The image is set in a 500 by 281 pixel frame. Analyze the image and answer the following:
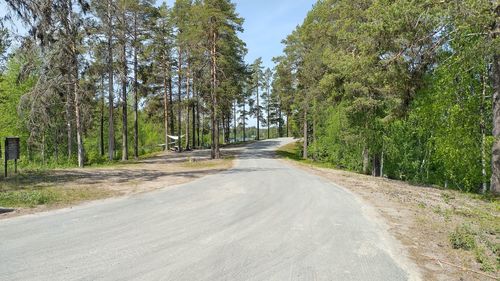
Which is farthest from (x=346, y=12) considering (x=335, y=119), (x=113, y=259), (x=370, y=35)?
(x=113, y=259)

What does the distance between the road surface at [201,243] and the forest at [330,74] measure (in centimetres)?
737

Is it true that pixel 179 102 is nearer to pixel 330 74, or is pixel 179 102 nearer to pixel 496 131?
pixel 330 74

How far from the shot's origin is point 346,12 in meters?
21.7

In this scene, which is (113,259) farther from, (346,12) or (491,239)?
(346,12)

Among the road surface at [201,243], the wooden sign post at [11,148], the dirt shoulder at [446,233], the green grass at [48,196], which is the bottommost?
the dirt shoulder at [446,233]

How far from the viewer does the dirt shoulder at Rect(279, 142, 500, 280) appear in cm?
521

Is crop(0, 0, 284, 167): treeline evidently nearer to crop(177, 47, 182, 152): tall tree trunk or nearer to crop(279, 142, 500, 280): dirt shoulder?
crop(177, 47, 182, 152): tall tree trunk

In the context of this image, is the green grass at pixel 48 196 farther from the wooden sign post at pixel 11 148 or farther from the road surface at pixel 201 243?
the wooden sign post at pixel 11 148

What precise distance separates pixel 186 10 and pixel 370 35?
80.8 feet

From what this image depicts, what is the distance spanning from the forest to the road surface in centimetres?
737

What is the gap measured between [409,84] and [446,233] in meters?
9.66

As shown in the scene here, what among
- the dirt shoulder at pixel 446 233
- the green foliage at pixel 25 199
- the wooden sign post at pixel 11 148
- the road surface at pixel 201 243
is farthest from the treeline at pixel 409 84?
the wooden sign post at pixel 11 148

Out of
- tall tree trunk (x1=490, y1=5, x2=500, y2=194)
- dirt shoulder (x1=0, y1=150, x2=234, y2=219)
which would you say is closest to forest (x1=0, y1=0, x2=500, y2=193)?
tall tree trunk (x1=490, y1=5, x2=500, y2=194)

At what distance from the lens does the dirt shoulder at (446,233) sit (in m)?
5.21
